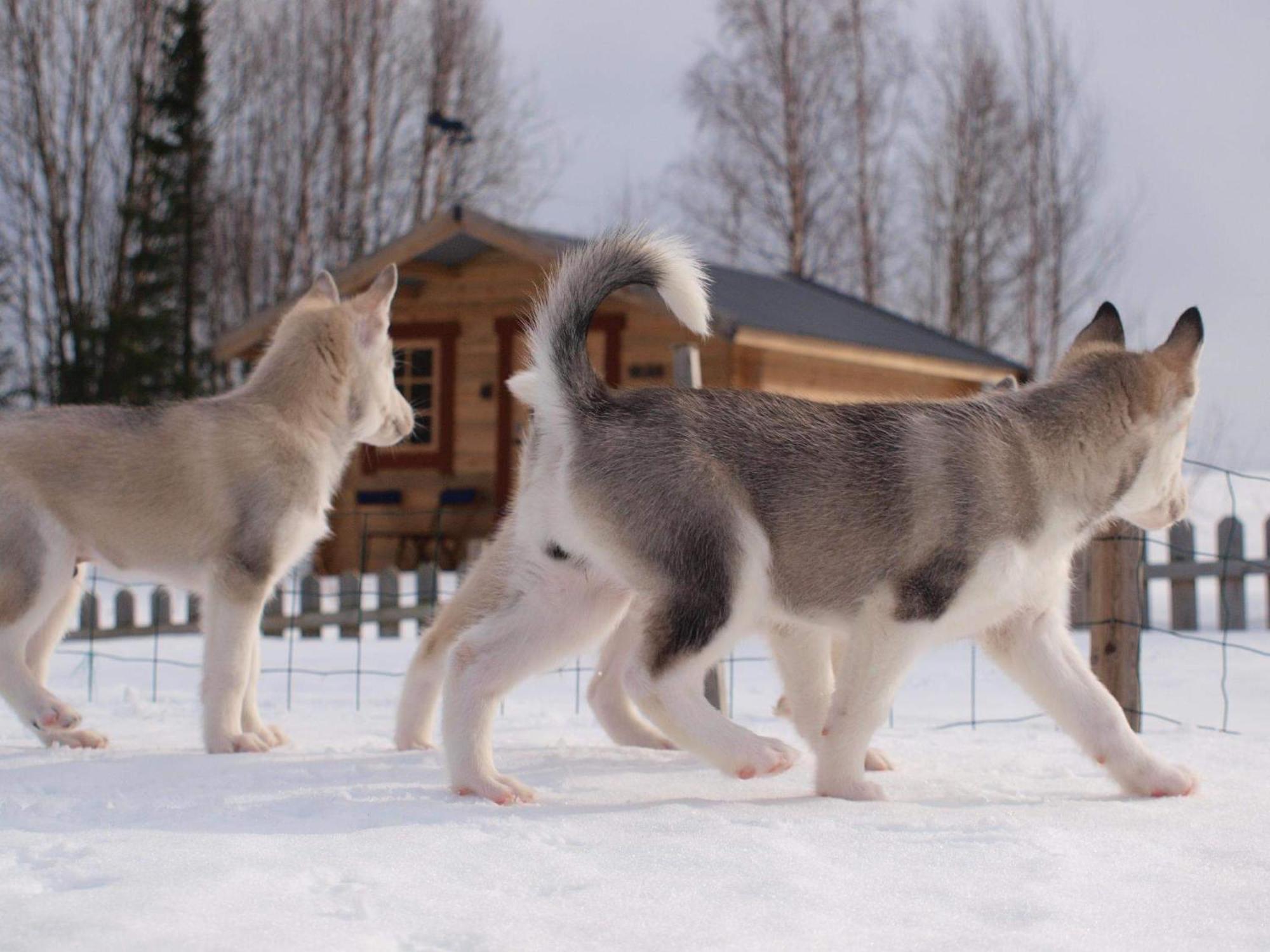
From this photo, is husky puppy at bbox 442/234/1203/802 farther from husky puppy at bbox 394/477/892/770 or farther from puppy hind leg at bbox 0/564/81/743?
puppy hind leg at bbox 0/564/81/743

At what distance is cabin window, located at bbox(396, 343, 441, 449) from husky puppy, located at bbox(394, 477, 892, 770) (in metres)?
13.1

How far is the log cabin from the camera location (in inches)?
638

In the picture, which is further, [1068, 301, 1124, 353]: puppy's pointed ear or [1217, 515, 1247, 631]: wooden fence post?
[1217, 515, 1247, 631]: wooden fence post

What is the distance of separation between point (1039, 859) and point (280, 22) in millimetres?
32205

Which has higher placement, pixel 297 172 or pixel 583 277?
pixel 297 172

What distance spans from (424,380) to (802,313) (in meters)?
5.30

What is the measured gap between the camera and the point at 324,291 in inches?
235

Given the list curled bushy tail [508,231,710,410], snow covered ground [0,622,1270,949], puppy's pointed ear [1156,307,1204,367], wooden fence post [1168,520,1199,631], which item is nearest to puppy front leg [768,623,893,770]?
snow covered ground [0,622,1270,949]

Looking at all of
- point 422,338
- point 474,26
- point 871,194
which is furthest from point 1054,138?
point 422,338

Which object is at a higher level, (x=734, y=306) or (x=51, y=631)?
(x=734, y=306)

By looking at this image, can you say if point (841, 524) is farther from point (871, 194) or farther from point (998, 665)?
point (871, 194)

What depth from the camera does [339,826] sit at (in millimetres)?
3148

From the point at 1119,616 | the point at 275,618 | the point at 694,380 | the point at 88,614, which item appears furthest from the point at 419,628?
the point at 1119,616

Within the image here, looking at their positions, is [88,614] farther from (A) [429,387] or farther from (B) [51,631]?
(A) [429,387]
